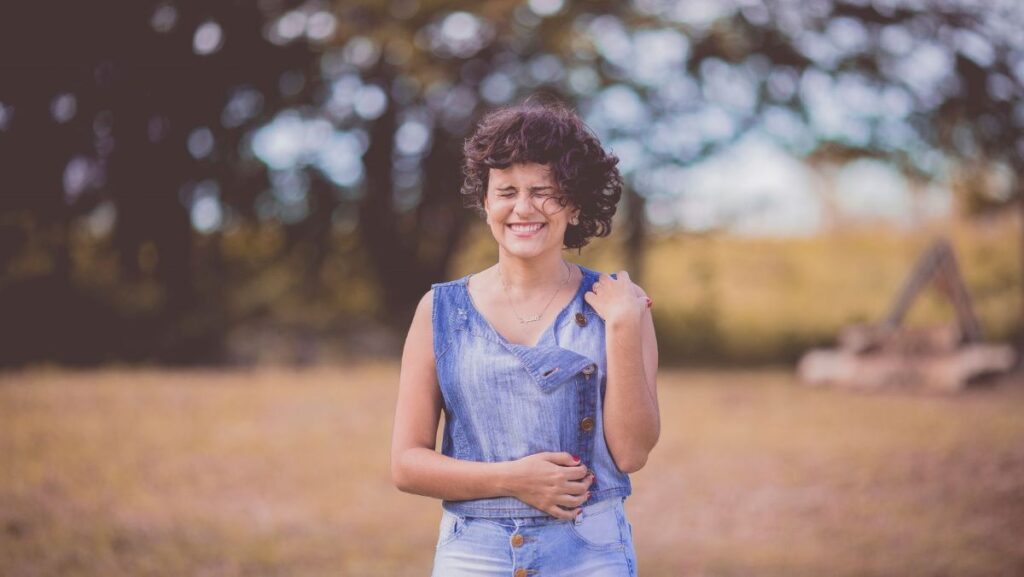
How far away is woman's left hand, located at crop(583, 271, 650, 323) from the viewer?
1.87 meters

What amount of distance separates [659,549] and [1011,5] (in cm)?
1066

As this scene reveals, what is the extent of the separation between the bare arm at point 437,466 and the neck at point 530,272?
0.56ft

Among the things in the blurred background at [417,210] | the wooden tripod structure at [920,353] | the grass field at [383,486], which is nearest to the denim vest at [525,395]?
the grass field at [383,486]

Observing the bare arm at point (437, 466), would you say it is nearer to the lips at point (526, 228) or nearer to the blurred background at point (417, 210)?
the lips at point (526, 228)

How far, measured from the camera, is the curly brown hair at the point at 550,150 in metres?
1.94

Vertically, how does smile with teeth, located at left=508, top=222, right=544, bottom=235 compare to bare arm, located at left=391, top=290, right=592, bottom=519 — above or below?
above

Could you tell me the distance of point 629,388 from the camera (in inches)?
72.8

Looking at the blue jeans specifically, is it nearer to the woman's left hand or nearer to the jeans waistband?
the jeans waistband

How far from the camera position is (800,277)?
51.7 ft

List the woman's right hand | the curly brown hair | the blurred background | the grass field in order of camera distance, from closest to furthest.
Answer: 1. the woman's right hand
2. the curly brown hair
3. the grass field
4. the blurred background

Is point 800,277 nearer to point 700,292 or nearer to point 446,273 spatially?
point 700,292

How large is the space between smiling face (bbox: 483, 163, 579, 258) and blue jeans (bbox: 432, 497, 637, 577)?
1.71ft

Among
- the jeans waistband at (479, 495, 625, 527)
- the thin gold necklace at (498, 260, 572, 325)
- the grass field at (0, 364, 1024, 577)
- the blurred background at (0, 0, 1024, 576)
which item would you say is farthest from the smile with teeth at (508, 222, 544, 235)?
the blurred background at (0, 0, 1024, 576)

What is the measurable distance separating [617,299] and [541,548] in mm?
483
